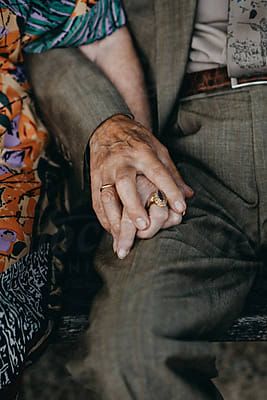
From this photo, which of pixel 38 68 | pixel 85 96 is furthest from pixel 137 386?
pixel 38 68

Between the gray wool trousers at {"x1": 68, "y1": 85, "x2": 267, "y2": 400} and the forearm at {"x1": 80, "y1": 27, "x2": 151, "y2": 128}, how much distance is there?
0.08m

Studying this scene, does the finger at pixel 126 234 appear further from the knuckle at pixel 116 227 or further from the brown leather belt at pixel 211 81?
the brown leather belt at pixel 211 81

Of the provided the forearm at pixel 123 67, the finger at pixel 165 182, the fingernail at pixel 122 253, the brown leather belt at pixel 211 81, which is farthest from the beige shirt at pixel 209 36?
the fingernail at pixel 122 253

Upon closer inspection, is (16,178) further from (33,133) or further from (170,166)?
(170,166)

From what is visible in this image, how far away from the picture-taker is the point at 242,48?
1336mm

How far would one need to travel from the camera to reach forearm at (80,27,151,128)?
4.91 ft

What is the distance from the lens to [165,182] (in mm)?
1219

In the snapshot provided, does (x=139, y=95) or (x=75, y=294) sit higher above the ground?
(x=139, y=95)

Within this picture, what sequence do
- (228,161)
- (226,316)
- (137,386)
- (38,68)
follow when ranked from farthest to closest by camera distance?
(38,68)
(228,161)
(226,316)
(137,386)

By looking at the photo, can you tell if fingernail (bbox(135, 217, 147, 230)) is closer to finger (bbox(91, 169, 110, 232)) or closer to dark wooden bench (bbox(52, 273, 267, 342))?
finger (bbox(91, 169, 110, 232))

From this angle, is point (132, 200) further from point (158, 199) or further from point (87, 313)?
point (87, 313)

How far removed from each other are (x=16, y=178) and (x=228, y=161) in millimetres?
386

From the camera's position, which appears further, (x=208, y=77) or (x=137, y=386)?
(x=208, y=77)

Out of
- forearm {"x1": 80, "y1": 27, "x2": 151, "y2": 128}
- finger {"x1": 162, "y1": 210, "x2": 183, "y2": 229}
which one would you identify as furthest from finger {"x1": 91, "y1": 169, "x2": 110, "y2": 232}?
forearm {"x1": 80, "y1": 27, "x2": 151, "y2": 128}
